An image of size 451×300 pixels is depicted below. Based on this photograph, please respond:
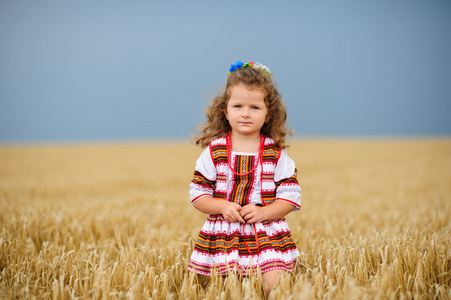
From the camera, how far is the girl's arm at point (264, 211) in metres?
2.32

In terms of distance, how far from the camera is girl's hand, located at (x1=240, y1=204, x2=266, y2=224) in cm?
232

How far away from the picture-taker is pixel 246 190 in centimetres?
248

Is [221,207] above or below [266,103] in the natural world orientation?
below

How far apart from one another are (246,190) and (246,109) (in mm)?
564

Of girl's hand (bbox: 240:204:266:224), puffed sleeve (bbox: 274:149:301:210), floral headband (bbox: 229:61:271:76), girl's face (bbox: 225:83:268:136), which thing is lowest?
girl's hand (bbox: 240:204:266:224)

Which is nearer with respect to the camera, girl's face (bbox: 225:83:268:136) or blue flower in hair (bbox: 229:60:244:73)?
girl's face (bbox: 225:83:268:136)

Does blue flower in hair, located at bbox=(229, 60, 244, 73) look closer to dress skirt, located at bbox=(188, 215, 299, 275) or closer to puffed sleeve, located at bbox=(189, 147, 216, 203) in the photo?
puffed sleeve, located at bbox=(189, 147, 216, 203)

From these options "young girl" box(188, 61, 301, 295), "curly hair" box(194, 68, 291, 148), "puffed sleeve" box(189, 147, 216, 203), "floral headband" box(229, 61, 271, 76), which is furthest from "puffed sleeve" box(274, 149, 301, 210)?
"floral headband" box(229, 61, 271, 76)

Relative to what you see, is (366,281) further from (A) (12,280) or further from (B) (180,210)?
(B) (180,210)

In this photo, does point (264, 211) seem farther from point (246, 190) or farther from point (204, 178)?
point (204, 178)

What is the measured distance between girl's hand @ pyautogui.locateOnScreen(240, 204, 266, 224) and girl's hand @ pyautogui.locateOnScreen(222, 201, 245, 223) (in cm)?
3

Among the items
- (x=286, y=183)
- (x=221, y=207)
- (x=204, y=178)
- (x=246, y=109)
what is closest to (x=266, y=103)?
(x=246, y=109)

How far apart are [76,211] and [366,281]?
12.4ft

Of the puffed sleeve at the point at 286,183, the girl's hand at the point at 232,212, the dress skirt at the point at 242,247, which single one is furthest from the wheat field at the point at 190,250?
the puffed sleeve at the point at 286,183
